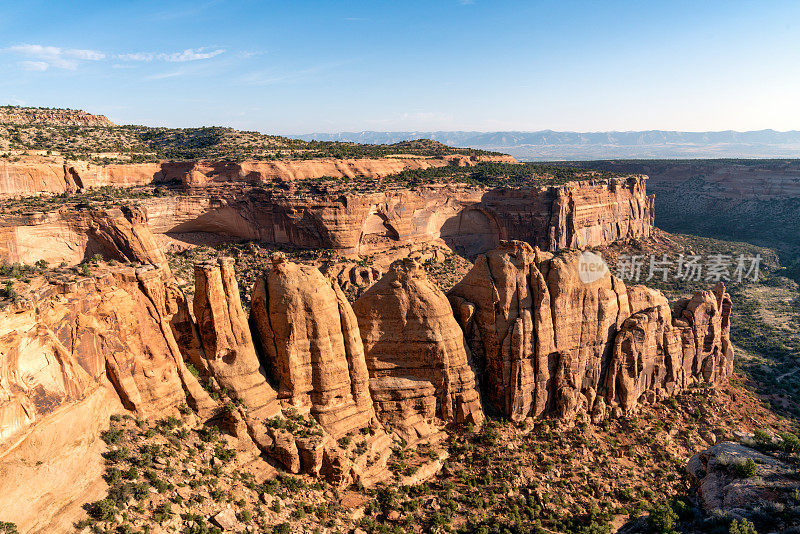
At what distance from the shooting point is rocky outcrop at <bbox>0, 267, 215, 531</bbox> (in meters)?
17.0

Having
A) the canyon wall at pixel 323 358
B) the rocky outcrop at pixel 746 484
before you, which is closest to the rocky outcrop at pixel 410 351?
the canyon wall at pixel 323 358

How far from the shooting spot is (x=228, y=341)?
2627 cm

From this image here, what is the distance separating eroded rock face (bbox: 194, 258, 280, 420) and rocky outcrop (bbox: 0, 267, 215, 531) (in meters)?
1.56

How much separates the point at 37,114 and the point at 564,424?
101 metres

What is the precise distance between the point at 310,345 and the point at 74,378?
11.7 meters

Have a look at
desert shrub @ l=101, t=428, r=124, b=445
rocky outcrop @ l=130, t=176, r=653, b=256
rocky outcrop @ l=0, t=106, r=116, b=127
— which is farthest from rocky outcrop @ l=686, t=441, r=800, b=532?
rocky outcrop @ l=0, t=106, r=116, b=127

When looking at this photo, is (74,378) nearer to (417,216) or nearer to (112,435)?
(112,435)

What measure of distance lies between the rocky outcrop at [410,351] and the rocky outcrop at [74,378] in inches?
432

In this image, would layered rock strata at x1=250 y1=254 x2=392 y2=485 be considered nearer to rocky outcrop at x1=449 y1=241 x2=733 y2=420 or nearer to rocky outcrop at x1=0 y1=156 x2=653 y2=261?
rocky outcrop at x1=449 y1=241 x2=733 y2=420

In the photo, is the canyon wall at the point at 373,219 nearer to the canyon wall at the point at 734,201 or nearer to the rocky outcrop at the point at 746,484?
the canyon wall at the point at 734,201

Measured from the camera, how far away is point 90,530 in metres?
16.8

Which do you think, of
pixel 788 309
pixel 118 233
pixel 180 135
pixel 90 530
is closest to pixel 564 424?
pixel 90 530

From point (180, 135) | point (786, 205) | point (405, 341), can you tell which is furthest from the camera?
point (786, 205)

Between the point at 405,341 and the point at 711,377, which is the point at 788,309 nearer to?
the point at 711,377
